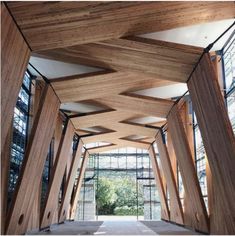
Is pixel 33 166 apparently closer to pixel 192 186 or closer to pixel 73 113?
pixel 192 186

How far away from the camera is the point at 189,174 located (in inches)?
471

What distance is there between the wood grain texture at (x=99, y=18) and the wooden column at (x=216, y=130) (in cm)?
144

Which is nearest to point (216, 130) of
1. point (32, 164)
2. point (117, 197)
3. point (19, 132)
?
point (32, 164)

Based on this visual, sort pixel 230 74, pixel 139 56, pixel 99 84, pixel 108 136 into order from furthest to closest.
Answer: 1. pixel 108 136
2. pixel 99 84
3. pixel 230 74
4. pixel 139 56

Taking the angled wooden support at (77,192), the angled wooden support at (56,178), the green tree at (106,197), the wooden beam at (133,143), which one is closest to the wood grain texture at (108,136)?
the wooden beam at (133,143)

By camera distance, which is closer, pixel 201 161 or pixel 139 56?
pixel 139 56

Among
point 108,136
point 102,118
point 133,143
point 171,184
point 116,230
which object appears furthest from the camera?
Answer: point 133,143

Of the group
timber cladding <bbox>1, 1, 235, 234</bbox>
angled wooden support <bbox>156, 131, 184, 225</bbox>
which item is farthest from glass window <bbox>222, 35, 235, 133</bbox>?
angled wooden support <bbox>156, 131, 184, 225</bbox>

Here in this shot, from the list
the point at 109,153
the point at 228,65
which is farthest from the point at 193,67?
the point at 109,153

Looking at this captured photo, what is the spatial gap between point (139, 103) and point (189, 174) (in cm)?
336

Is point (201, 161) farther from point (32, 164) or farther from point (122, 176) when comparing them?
point (122, 176)

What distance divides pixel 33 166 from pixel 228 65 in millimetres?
6435

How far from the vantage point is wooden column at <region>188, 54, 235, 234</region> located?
25.9 feet

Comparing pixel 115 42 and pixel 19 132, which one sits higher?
pixel 115 42
